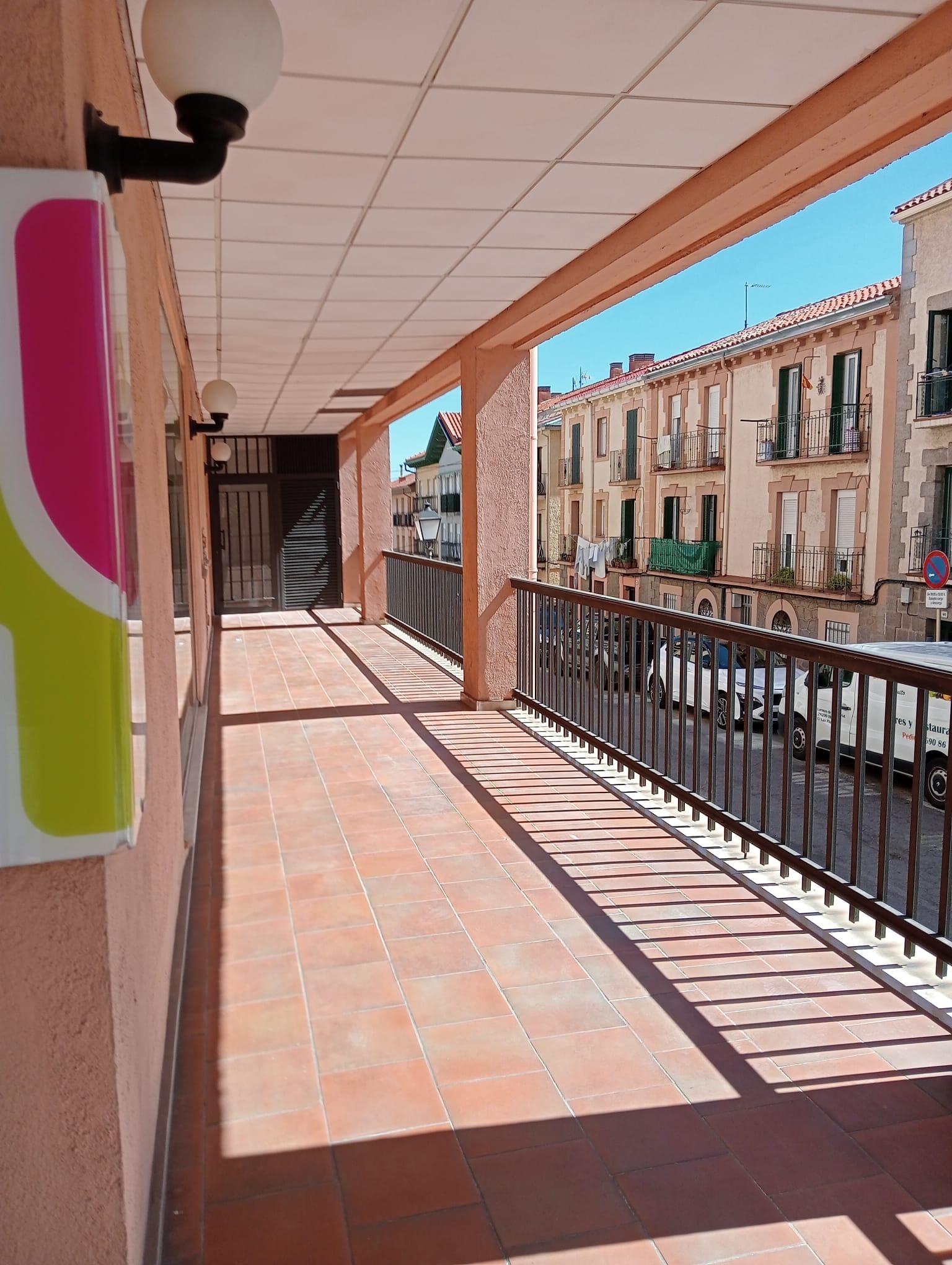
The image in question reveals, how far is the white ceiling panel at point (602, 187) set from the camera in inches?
126

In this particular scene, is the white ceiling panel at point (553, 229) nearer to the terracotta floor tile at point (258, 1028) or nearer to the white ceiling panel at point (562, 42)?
the white ceiling panel at point (562, 42)

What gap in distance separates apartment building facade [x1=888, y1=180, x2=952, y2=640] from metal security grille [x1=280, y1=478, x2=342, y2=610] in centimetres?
1090

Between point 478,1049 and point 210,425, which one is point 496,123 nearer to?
point 478,1049

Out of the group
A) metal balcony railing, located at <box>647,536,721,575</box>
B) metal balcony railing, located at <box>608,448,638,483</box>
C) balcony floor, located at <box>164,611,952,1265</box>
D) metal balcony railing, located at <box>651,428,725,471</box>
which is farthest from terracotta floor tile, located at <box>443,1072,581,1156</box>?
metal balcony railing, located at <box>608,448,638,483</box>

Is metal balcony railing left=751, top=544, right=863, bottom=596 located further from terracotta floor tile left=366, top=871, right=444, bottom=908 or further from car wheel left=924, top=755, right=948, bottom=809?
terracotta floor tile left=366, top=871, right=444, bottom=908

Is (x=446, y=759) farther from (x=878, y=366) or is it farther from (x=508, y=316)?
(x=878, y=366)

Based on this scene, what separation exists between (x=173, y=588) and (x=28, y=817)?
2.26 meters

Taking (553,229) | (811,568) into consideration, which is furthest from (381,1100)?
(811,568)

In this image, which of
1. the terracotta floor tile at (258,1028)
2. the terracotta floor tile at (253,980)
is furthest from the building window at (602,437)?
the terracotta floor tile at (258,1028)

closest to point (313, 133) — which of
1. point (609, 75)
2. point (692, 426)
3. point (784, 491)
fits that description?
point (609, 75)

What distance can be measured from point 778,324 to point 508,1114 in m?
21.0

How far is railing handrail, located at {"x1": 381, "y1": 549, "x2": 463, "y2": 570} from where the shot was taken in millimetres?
7809

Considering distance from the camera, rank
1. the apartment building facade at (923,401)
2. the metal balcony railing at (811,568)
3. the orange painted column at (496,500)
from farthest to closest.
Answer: the metal balcony railing at (811,568) < the apartment building facade at (923,401) < the orange painted column at (496,500)

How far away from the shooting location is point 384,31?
Answer: 2.26m
